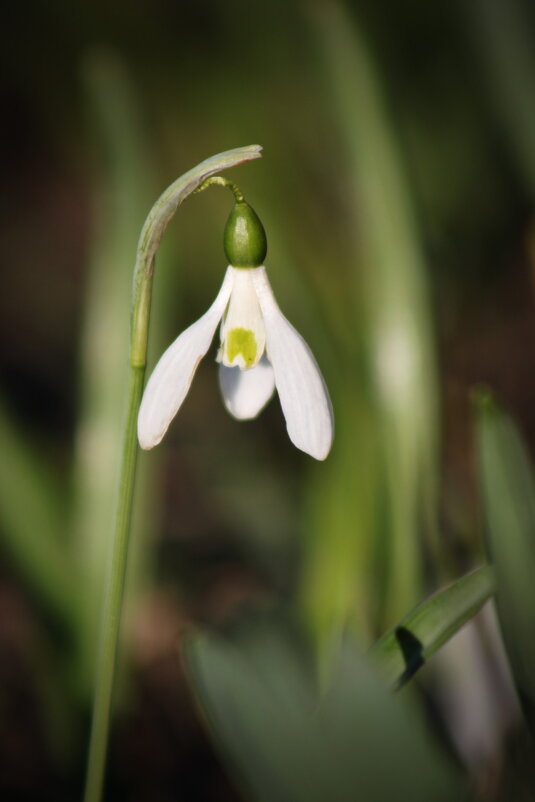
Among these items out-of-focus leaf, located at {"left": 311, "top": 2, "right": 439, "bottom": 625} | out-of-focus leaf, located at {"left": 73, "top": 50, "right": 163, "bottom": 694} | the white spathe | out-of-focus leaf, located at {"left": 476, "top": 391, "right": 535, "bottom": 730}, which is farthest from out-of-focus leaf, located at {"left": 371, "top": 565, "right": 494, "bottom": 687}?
out-of-focus leaf, located at {"left": 73, "top": 50, "right": 163, "bottom": 694}

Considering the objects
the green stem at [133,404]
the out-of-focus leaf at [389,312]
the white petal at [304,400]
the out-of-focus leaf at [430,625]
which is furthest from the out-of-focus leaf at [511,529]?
the out-of-focus leaf at [389,312]

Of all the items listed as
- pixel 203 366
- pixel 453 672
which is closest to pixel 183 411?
pixel 203 366

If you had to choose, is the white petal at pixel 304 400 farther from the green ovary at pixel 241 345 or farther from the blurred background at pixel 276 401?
the blurred background at pixel 276 401

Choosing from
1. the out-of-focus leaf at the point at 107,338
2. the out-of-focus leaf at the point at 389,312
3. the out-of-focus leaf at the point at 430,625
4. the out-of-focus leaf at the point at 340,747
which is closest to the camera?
the out-of-focus leaf at the point at 340,747

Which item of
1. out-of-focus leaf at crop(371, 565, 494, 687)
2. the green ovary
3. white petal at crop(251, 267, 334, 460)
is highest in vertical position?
the green ovary

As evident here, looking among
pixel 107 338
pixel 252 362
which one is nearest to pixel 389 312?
pixel 107 338

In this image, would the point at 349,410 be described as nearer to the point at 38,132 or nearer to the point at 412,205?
the point at 412,205

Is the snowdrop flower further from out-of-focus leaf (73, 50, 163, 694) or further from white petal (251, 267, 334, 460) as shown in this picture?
out-of-focus leaf (73, 50, 163, 694)
